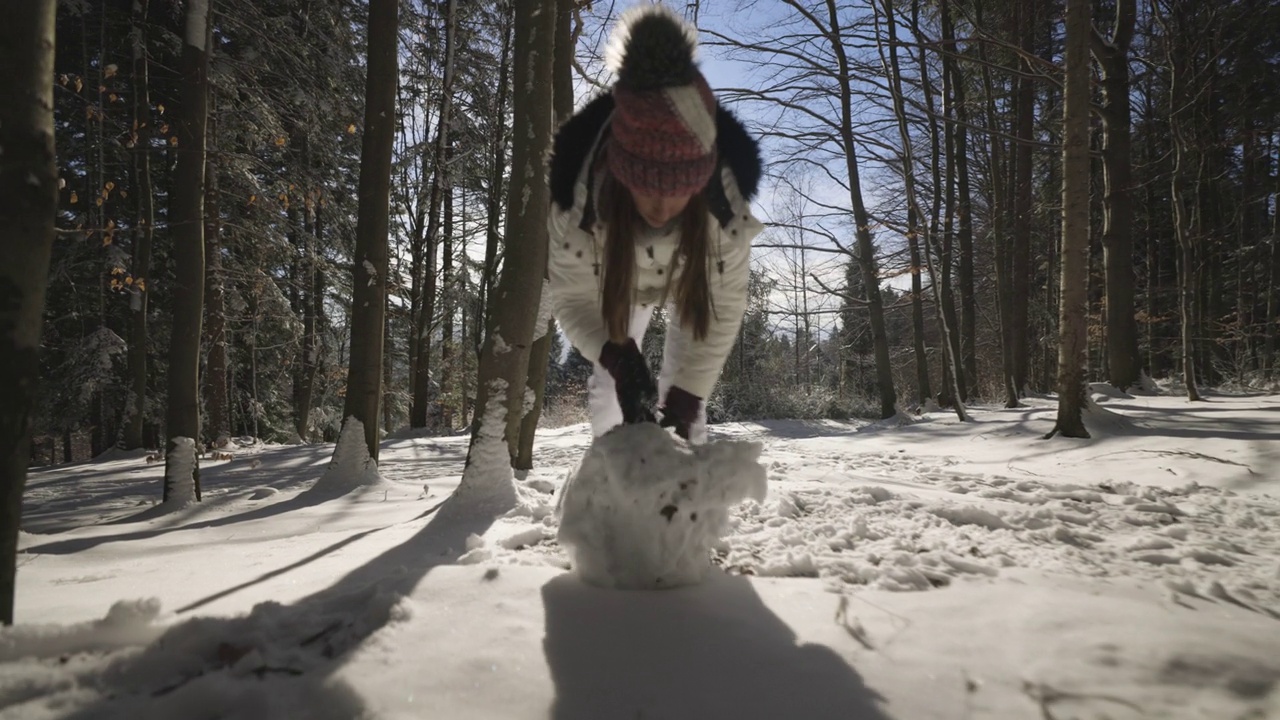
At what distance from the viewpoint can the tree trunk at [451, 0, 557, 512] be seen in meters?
2.86

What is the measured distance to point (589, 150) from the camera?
1753 millimetres

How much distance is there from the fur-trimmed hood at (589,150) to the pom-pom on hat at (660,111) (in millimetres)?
228

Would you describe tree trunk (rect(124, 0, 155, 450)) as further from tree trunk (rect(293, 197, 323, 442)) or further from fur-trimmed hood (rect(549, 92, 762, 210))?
fur-trimmed hood (rect(549, 92, 762, 210))

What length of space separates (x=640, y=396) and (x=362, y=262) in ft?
11.2

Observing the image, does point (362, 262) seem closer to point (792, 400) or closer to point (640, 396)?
point (640, 396)

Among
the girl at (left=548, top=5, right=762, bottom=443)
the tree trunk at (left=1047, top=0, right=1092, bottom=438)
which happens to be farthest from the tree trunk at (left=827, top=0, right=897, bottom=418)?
the girl at (left=548, top=5, right=762, bottom=443)

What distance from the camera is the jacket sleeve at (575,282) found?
5.83 ft

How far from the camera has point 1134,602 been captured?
128 centimetres

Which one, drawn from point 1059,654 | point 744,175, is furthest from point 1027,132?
point 1059,654

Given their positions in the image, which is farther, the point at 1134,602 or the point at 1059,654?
the point at 1134,602

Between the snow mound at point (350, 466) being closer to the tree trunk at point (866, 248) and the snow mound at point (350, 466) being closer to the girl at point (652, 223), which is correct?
the girl at point (652, 223)

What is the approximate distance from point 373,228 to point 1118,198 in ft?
28.5

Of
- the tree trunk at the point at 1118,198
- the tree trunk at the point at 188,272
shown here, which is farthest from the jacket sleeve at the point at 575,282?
the tree trunk at the point at 1118,198

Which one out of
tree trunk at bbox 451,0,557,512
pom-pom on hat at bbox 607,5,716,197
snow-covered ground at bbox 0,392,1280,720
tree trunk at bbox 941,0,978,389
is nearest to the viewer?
snow-covered ground at bbox 0,392,1280,720
